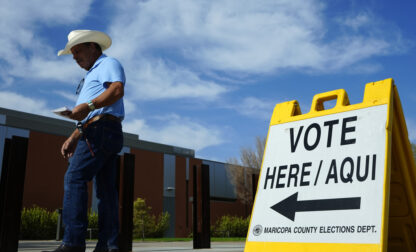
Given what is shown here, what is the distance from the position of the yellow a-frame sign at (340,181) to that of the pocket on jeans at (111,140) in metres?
1.27

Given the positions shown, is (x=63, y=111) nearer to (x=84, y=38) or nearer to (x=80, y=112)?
(x=80, y=112)

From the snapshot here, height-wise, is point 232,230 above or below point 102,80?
below

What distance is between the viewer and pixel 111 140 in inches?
141

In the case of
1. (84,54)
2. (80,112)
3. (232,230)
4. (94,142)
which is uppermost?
(84,54)

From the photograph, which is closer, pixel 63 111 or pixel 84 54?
pixel 63 111

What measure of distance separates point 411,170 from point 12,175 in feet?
11.8

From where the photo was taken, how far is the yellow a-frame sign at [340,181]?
2.58m

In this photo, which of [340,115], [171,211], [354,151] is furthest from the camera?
[171,211]

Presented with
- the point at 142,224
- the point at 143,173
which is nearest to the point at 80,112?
the point at 142,224

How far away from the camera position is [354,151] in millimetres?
2818

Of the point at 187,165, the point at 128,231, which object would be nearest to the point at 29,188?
the point at 187,165

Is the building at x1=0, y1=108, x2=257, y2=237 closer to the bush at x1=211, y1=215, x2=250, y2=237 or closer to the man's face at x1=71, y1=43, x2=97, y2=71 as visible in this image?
the bush at x1=211, y1=215, x2=250, y2=237

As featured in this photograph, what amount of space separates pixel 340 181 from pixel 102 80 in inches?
83.2

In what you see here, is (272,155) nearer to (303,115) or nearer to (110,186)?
(303,115)
